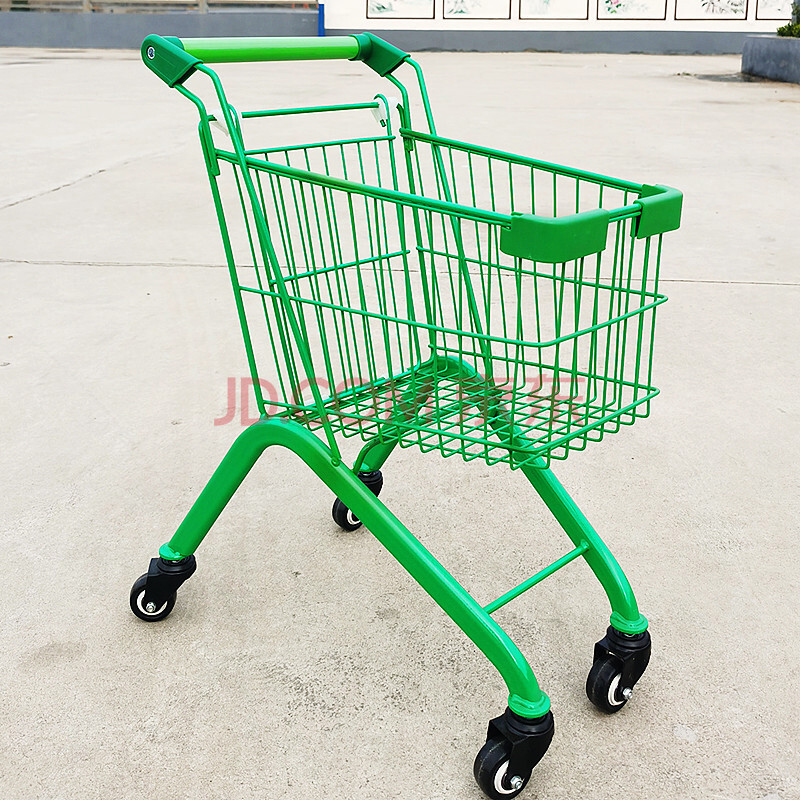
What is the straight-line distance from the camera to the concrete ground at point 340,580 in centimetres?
169

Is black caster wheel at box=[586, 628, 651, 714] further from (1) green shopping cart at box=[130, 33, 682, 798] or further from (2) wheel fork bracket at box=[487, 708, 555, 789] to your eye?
(2) wheel fork bracket at box=[487, 708, 555, 789]

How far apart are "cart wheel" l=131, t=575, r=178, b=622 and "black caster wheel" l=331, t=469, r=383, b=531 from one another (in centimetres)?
50

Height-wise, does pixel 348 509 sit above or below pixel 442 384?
below

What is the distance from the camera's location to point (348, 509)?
2.38 m

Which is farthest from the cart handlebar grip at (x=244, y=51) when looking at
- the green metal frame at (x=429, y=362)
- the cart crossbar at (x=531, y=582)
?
the cart crossbar at (x=531, y=582)

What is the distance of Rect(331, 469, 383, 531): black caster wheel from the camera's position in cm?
233

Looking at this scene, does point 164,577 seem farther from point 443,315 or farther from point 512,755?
point 443,315

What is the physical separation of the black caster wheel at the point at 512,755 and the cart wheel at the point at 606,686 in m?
0.21

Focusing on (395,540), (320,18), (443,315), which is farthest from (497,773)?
(320,18)

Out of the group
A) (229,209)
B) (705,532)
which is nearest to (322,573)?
(705,532)

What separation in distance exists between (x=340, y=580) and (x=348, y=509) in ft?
0.72

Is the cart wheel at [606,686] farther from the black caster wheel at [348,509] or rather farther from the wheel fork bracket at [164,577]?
the wheel fork bracket at [164,577]

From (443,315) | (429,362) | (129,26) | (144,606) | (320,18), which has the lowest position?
(320,18)

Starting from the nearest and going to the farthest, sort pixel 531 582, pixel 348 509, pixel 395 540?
pixel 395 540 → pixel 531 582 → pixel 348 509
